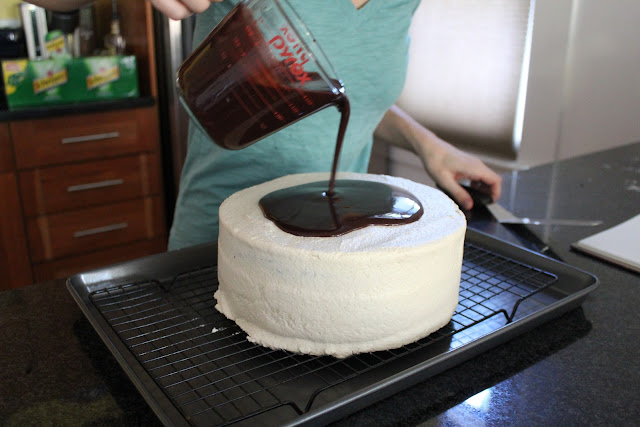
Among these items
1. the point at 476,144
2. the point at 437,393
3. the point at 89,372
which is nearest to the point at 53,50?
the point at 476,144

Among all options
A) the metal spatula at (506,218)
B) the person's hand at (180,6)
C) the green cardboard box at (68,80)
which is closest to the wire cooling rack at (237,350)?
the metal spatula at (506,218)

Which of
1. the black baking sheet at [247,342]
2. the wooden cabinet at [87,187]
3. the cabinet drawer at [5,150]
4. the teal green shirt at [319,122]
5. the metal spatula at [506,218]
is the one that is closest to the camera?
the black baking sheet at [247,342]

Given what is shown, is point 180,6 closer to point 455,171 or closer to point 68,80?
point 455,171

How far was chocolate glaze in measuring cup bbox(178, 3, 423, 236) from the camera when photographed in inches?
29.9

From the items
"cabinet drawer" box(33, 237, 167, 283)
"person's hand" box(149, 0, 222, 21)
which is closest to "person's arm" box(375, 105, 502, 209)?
"person's hand" box(149, 0, 222, 21)

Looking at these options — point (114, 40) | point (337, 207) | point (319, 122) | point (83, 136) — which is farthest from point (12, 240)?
point (337, 207)

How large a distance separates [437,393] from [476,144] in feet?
7.09

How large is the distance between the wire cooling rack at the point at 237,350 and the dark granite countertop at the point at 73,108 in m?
1.60

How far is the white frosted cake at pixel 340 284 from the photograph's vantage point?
752 millimetres

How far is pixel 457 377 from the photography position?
0.75 meters

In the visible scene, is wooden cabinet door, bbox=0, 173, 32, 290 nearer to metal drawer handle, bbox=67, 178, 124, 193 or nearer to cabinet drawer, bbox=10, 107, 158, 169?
cabinet drawer, bbox=10, 107, 158, 169

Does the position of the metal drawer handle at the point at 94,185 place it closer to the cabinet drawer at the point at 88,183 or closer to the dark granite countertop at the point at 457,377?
the cabinet drawer at the point at 88,183

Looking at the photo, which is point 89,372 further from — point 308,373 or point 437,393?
point 437,393

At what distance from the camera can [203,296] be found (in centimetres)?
92
